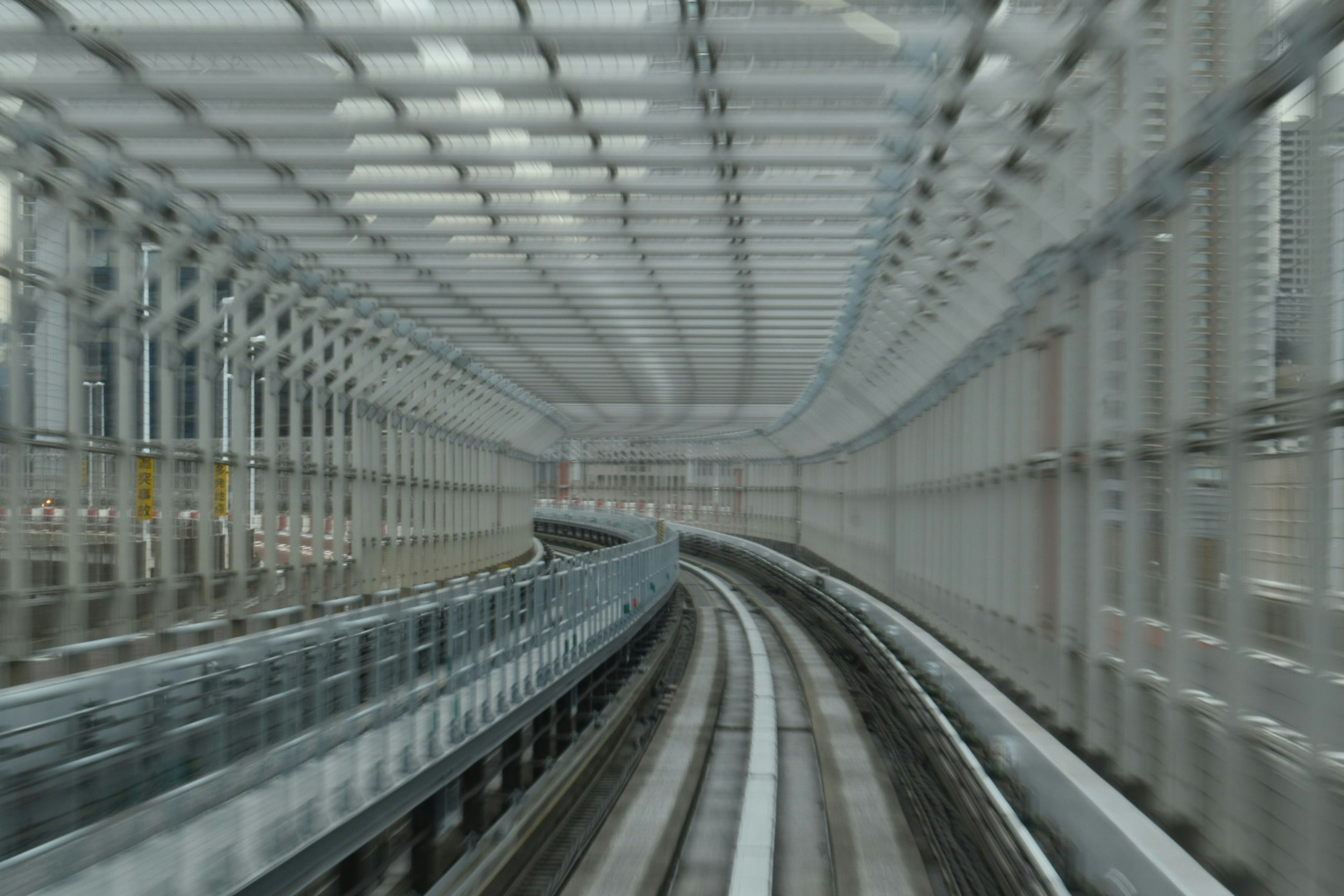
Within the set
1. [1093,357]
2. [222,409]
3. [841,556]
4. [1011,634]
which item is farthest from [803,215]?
[841,556]

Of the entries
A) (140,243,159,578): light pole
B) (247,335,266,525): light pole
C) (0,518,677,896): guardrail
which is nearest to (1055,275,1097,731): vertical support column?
(0,518,677,896): guardrail

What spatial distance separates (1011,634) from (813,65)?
203 inches

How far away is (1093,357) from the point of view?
7430mm

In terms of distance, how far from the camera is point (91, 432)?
1160 centimetres

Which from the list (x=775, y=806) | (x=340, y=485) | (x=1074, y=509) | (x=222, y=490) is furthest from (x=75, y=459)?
(x=1074, y=509)

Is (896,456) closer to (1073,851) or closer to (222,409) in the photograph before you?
(222,409)

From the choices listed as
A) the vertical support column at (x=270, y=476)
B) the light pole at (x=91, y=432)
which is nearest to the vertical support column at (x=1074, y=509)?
the light pole at (x=91, y=432)

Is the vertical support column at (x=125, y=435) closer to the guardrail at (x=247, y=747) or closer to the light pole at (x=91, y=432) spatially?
the light pole at (x=91, y=432)

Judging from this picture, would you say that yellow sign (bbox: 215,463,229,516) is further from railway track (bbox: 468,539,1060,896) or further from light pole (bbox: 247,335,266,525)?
railway track (bbox: 468,539,1060,896)

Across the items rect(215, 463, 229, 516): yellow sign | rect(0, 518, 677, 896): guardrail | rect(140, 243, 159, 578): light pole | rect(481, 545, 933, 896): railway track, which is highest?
rect(140, 243, 159, 578): light pole

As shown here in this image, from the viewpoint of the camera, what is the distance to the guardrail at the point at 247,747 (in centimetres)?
488

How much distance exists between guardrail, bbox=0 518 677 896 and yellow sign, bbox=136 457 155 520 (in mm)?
4822

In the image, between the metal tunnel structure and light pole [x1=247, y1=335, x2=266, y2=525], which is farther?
light pole [x1=247, y1=335, x2=266, y2=525]

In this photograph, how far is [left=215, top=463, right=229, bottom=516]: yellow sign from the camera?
1442 centimetres
